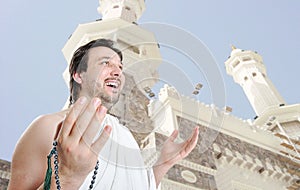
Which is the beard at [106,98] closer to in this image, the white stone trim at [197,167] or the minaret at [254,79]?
the white stone trim at [197,167]

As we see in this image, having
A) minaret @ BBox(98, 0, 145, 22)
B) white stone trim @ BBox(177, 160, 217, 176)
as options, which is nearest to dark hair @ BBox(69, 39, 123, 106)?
white stone trim @ BBox(177, 160, 217, 176)

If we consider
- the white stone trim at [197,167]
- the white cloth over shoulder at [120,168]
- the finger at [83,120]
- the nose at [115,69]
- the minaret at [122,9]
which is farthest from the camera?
the minaret at [122,9]

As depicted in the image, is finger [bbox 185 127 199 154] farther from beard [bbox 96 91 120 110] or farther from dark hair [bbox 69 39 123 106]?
dark hair [bbox 69 39 123 106]

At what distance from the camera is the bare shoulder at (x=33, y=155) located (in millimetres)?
1395

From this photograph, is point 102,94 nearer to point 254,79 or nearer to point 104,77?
point 104,77

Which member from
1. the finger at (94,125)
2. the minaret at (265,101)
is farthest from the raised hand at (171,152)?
the minaret at (265,101)

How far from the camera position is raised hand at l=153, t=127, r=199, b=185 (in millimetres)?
1803

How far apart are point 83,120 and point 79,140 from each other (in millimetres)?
80

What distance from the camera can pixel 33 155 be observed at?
4.68 feet

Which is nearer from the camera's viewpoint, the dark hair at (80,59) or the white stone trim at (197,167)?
the dark hair at (80,59)

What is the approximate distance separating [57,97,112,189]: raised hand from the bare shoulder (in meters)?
0.20

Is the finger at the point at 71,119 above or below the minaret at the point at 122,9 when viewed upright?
below

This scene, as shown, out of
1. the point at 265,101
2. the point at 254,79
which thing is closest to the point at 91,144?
the point at 265,101

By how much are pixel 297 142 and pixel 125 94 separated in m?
12.4
